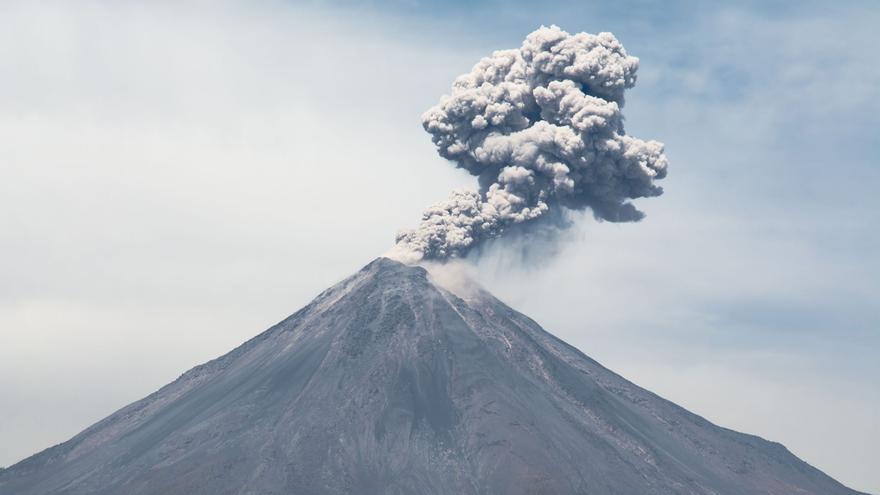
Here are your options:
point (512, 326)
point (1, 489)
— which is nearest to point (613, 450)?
point (512, 326)

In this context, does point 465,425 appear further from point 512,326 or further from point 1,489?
point 1,489

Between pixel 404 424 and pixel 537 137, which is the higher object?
pixel 537 137

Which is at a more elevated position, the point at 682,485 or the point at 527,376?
the point at 527,376

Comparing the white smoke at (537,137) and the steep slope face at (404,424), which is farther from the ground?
the white smoke at (537,137)

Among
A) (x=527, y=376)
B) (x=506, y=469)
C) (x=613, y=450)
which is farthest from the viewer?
(x=527, y=376)

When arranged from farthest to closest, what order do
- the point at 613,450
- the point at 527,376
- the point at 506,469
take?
the point at 527,376 → the point at 613,450 → the point at 506,469
